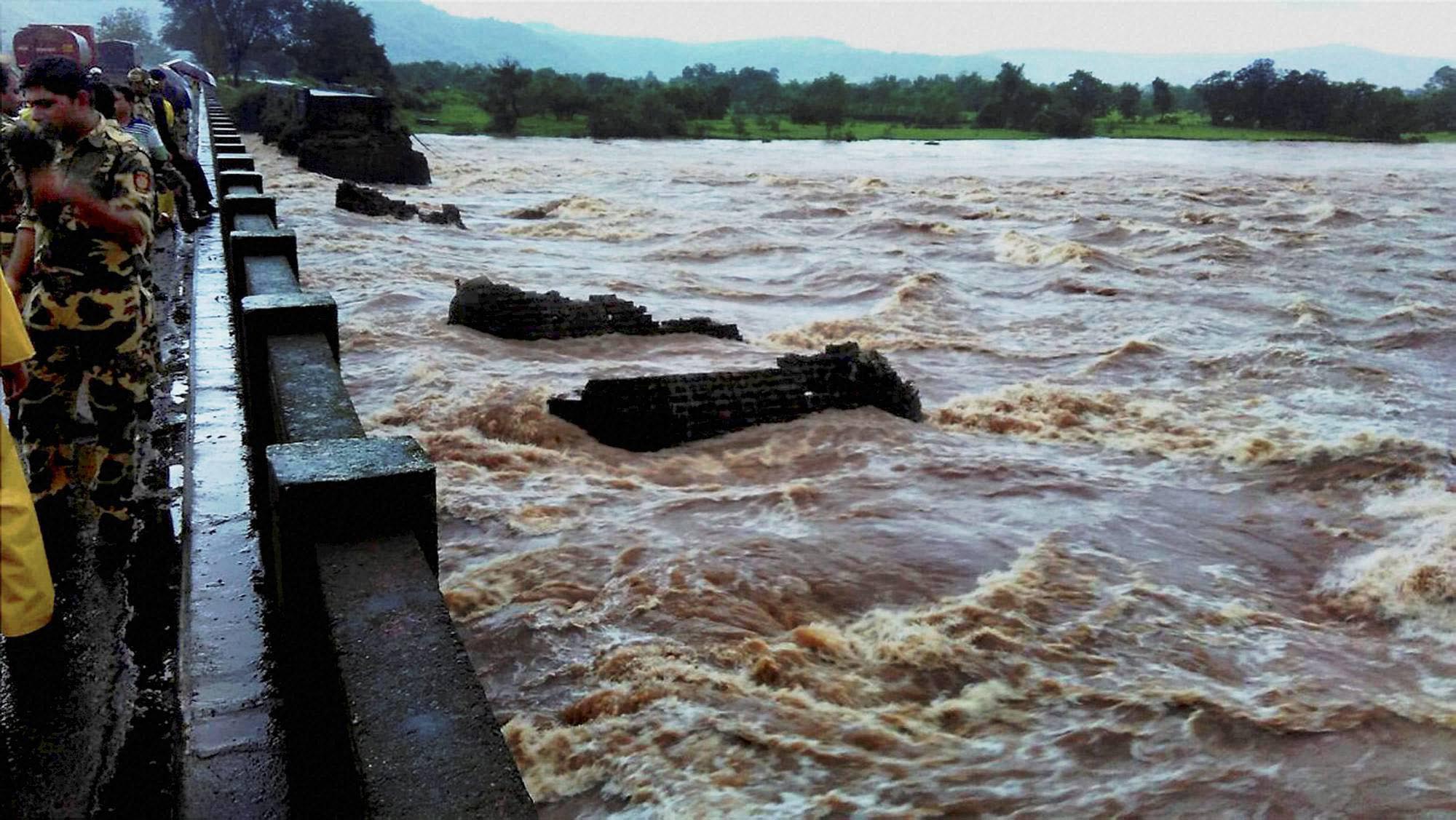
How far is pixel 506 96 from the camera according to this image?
229ft

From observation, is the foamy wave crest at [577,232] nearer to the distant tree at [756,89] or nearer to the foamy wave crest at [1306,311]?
the foamy wave crest at [1306,311]

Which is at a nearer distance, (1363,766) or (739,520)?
(1363,766)

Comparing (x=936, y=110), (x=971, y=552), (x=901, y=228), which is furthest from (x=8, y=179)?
(x=936, y=110)

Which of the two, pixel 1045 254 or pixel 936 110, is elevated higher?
pixel 936 110

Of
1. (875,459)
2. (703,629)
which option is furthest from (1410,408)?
(703,629)

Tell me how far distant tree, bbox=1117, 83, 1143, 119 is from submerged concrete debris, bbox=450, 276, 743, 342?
8191cm

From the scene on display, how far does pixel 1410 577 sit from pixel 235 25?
3306 inches

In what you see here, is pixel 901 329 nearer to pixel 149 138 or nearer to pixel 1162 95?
pixel 149 138

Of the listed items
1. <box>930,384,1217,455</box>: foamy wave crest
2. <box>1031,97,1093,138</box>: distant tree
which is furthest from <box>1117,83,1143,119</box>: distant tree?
<box>930,384,1217,455</box>: foamy wave crest

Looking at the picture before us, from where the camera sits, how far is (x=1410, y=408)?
415 inches

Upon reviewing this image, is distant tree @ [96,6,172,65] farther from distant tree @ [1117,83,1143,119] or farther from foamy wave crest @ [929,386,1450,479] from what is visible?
foamy wave crest @ [929,386,1450,479]

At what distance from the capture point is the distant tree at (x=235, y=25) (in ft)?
248

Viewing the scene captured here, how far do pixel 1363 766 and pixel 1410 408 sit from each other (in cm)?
707

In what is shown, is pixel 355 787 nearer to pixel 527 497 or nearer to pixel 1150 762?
pixel 1150 762
